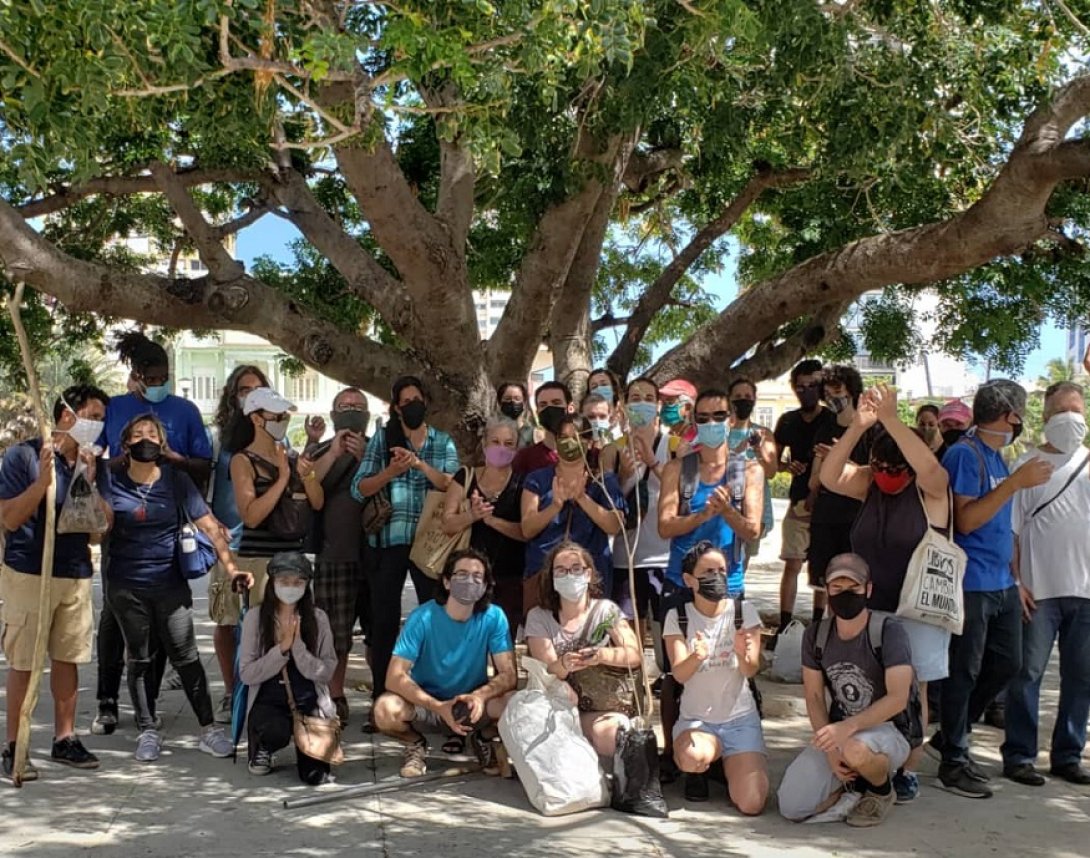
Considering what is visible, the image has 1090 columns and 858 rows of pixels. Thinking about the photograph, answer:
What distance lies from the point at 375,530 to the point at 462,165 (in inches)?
127

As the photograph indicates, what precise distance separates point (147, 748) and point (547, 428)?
275 cm

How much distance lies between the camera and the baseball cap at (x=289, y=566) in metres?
5.62

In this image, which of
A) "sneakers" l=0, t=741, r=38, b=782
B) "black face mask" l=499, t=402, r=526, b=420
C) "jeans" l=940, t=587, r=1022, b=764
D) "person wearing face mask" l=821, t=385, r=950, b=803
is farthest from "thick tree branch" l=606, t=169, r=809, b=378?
"sneakers" l=0, t=741, r=38, b=782

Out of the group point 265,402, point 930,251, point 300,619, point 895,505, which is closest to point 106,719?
point 300,619

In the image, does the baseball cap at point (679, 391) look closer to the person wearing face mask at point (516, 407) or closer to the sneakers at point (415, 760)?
the person wearing face mask at point (516, 407)

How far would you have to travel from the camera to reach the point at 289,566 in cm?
564

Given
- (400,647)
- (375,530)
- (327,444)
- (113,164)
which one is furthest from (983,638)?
(113,164)

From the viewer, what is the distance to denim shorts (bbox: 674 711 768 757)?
525 centimetres

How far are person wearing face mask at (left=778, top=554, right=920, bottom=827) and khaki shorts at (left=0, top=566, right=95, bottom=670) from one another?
11.3ft

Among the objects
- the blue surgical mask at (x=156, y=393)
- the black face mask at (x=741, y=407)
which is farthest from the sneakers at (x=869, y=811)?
the blue surgical mask at (x=156, y=393)

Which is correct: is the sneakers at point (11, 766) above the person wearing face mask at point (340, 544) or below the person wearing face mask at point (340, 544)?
below

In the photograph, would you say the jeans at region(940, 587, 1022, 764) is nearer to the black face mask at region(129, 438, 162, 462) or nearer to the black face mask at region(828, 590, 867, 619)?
the black face mask at region(828, 590, 867, 619)

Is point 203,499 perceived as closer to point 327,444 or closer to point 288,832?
point 327,444

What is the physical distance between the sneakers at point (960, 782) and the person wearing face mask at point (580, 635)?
1.52 metres
